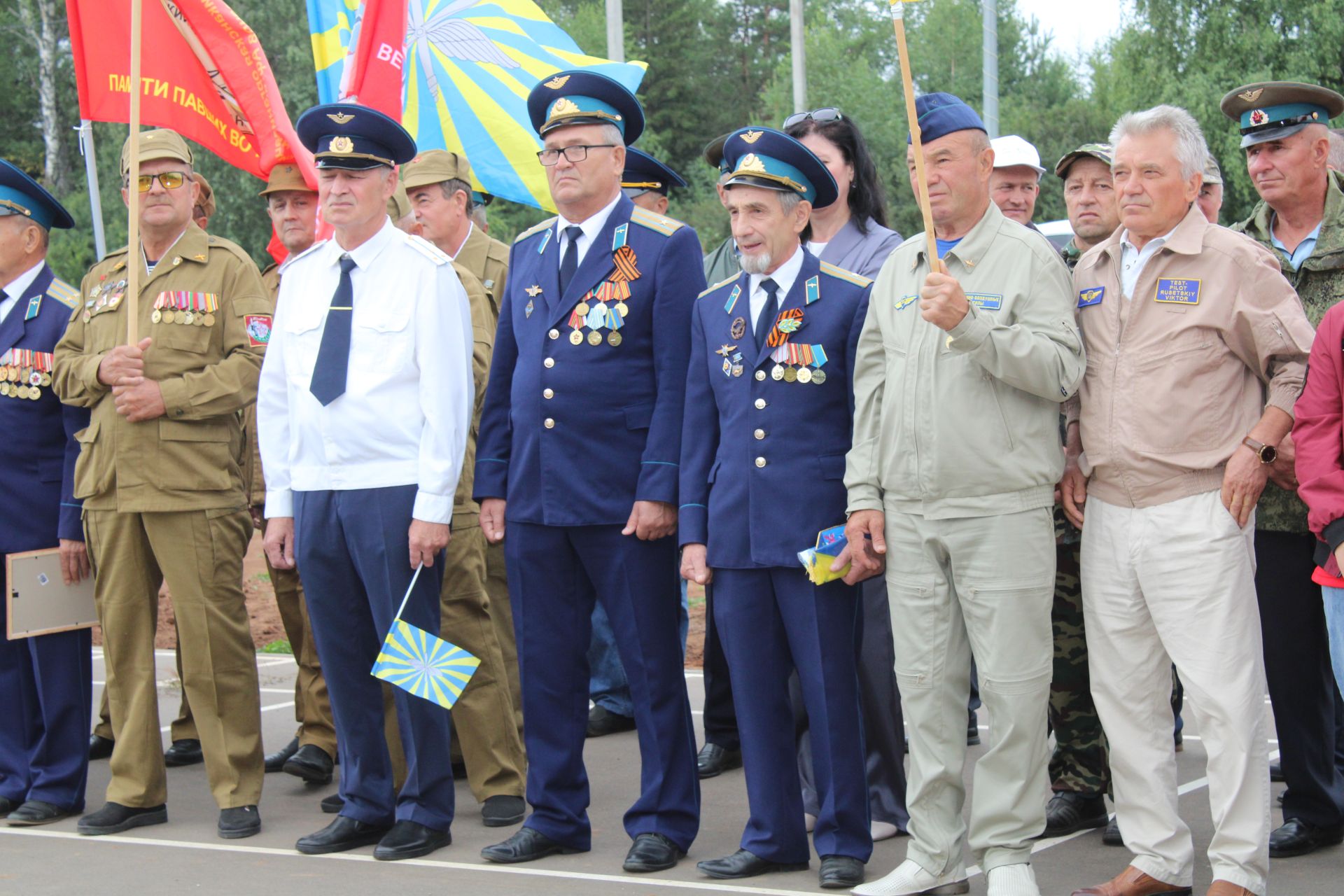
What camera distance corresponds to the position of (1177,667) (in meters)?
4.54

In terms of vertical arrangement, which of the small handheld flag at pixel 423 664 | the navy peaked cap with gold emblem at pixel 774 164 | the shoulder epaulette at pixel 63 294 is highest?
the navy peaked cap with gold emblem at pixel 774 164

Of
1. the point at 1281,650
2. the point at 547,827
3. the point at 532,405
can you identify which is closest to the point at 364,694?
the point at 547,827

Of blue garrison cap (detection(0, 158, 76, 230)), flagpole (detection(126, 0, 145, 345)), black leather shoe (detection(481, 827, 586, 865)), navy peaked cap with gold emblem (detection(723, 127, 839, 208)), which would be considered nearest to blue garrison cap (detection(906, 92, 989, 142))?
navy peaked cap with gold emblem (detection(723, 127, 839, 208))

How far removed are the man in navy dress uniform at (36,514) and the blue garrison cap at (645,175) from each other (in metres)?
2.58

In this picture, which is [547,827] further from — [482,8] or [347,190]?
[482,8]

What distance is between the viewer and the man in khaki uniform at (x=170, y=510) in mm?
5824

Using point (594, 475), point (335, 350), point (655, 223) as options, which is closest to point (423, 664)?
point (594, 475)

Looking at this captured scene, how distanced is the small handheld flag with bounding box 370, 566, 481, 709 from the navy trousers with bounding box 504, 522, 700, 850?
24 centimetres

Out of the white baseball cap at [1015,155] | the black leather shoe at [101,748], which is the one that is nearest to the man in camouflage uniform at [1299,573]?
the white baseball cap at [1015,155]

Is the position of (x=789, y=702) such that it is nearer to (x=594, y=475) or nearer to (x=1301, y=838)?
(x=594, y=475)

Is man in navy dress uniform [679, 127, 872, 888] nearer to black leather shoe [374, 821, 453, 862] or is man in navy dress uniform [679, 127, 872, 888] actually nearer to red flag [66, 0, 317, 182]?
black leather shoe [374, 821, 453, 862]

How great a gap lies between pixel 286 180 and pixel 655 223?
2825 mm

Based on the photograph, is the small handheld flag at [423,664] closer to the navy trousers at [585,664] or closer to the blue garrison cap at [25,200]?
the navy trousers at [585,664]

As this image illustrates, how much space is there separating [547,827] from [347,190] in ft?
7.59
